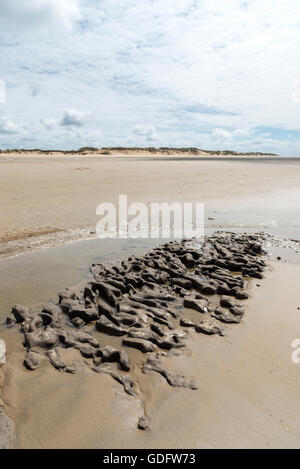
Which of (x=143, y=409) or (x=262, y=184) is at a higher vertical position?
(x=262, y=184)

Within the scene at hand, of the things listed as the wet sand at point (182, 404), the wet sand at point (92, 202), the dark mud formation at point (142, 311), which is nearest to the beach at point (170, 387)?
the wet sand at point (182, 404)

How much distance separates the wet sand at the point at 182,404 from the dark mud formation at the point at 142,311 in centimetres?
17

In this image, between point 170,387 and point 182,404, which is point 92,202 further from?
point 182,404

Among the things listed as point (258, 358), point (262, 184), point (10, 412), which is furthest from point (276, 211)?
point (10, 412)

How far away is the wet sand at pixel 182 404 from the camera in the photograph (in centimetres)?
294

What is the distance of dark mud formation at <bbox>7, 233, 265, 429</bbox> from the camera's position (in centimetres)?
407

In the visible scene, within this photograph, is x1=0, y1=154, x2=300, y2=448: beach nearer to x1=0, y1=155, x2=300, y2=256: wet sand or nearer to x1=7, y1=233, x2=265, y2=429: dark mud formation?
x1=7, y1=233, x2=265, y2=429: dark mud formation

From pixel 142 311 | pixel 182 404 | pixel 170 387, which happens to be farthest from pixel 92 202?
pixel 182 404

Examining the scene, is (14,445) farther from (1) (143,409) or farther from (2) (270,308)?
(2) (270,308)

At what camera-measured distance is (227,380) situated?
148 inches

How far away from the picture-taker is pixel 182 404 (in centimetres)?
339

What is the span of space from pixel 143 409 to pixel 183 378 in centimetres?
67

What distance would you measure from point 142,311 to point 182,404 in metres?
2.06
